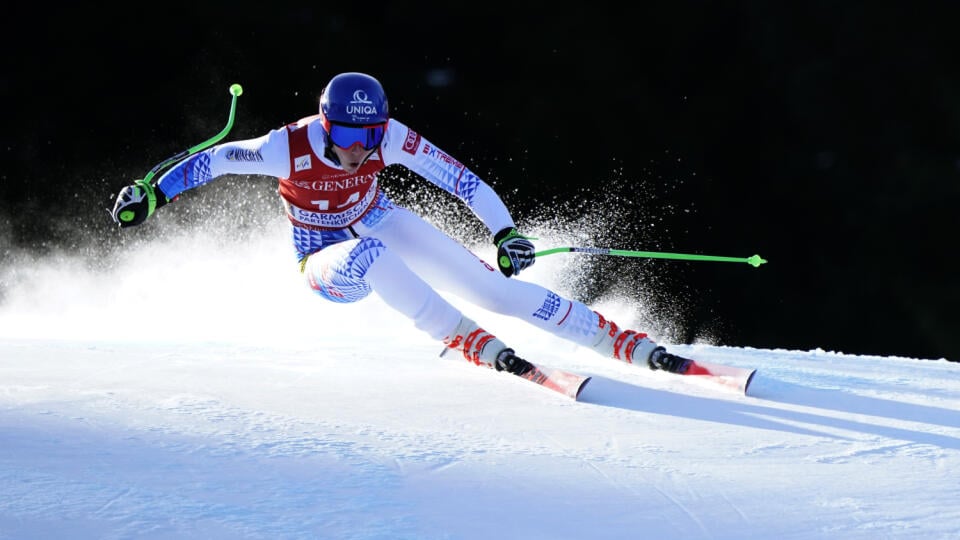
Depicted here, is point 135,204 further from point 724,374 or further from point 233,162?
point 724,374

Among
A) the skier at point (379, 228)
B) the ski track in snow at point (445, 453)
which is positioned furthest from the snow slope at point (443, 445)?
the skier at point (379, 228)

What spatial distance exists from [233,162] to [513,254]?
832mm

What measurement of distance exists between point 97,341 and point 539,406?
1.65 m

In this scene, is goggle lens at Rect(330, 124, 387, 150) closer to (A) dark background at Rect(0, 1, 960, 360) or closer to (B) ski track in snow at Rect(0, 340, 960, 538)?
(B) ski track in snow at Rect(0, 340, 960, 538)

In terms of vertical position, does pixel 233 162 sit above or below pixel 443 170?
below

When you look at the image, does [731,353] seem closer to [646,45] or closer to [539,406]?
[539,406]

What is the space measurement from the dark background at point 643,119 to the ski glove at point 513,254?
11.4 feet

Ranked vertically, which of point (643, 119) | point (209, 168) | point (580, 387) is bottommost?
point (580, 387)

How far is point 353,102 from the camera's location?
8.68 feet

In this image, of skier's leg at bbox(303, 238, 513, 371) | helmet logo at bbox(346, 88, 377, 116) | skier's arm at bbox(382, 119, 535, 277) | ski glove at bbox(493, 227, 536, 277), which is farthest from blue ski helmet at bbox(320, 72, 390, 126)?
ski glove at bbox(493, 227, 536, 277)

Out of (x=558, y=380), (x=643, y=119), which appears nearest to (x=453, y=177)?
(x=558, y=380)

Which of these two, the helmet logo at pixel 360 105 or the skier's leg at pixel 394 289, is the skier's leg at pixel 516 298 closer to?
the skier's leg at pixel 394 289

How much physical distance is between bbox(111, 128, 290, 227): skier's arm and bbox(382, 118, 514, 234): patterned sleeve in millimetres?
309

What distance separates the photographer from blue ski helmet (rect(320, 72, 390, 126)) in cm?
265
